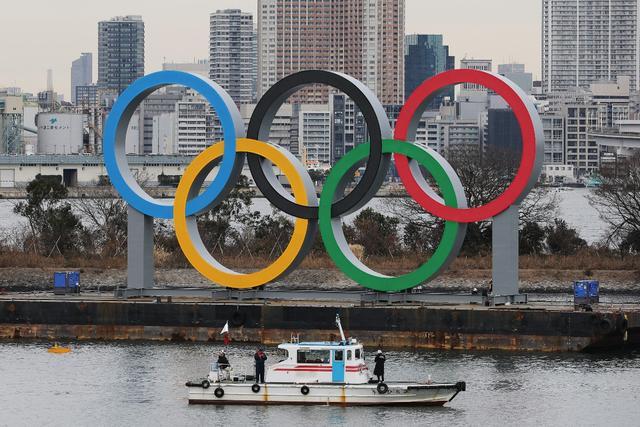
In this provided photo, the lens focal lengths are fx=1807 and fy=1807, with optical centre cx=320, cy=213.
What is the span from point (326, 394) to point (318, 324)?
1141cm

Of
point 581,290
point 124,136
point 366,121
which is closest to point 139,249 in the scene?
point 124,136

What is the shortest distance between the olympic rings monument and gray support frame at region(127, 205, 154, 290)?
36mm

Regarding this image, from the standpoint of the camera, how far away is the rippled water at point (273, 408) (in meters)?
47.2

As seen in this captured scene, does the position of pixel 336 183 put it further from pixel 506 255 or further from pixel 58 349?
pixel 58 349

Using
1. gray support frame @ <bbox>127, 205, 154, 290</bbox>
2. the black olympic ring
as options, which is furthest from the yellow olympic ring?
gray support frame @ <bbox>127, 205, 154, 290</bbox>

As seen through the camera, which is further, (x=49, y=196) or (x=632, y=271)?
(x=49, y=196)

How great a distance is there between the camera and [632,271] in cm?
8112

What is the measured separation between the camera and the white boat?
159 feet

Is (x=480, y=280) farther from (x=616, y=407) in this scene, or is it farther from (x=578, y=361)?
(x=616, y=407)

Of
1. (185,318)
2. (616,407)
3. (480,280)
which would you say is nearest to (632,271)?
(480,280)

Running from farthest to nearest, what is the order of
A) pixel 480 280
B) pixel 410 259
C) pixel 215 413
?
pixel 410 259 → pixel 480 280 → pixel 215 413

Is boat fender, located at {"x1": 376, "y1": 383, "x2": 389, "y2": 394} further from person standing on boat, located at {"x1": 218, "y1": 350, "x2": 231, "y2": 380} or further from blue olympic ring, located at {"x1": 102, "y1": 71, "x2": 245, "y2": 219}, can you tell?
blue olympic ring, located at {"x1": 102, "y1": 71, "x2": 245, "y2": 219}

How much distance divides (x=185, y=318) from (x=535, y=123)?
1357 centimetres

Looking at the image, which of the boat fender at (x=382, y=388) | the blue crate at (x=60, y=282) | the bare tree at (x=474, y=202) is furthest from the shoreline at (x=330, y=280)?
the boat fender at (x=382, y=388)
